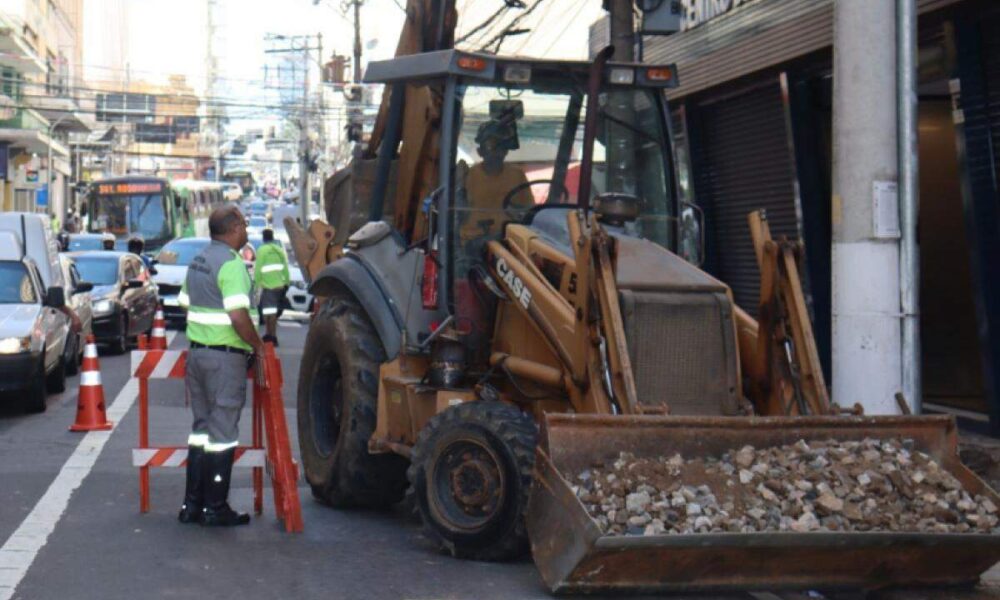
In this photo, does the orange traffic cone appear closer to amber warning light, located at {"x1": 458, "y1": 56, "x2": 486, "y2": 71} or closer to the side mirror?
the side mirror

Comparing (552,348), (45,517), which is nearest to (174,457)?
(45,517)

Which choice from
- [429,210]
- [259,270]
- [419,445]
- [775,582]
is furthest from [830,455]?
[259,270]

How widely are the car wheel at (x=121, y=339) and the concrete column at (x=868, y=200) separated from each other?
15.7m

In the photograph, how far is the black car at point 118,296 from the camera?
75.6 ft

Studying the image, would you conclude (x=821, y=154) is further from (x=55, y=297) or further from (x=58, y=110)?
(x=58, y=110)

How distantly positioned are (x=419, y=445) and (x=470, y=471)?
1.19 feet

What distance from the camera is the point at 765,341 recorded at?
28.2 feet

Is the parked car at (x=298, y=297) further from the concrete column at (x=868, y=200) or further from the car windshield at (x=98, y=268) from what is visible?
the concrete column at (x=868, y=200)

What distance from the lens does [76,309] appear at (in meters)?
20.1

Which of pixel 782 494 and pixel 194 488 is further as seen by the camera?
pixel 194 488

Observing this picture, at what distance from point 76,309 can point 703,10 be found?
874 cm

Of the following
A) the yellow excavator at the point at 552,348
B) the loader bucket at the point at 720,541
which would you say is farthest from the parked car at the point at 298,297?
the loader bucket at the point at 720,541

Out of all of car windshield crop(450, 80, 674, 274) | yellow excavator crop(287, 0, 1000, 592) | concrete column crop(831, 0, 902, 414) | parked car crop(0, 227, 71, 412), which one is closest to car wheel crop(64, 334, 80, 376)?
parked car crop(0, 227, 71, 412)

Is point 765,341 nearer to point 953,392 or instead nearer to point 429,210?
point 429,210
